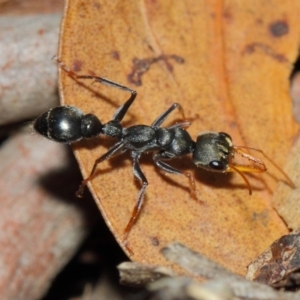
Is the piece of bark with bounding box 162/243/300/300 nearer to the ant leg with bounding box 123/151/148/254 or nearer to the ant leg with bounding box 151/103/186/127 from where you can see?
the ant leg with bounding box 123/151/148/254

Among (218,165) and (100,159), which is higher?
(100,159)

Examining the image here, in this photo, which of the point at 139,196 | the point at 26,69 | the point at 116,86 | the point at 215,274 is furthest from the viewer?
the point at 26,69

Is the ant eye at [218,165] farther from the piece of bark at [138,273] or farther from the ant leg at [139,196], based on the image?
the piece of bark at [138,273]

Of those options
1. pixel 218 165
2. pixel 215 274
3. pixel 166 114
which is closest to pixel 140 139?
pixel 166 114

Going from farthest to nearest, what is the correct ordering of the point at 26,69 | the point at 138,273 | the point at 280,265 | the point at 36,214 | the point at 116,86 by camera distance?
the point at 26,69
the point at 36,214
the point at 116,86
the point at 280,265
the point at 138,273

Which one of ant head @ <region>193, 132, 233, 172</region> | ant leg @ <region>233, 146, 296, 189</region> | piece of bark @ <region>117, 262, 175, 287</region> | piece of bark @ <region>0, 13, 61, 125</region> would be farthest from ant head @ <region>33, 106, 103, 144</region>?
piece of bark @ <region>117, 262, 175, 287</region>

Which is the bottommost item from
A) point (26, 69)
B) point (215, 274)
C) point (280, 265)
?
point (280, 265)

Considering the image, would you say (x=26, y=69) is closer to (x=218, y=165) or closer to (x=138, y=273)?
(x=218, y=165)

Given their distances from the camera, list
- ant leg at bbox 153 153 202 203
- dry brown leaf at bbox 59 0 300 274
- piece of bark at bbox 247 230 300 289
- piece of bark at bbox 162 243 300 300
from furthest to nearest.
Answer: ant leg at bbox 153 153 202 203 < dry brown leaf at bbox 59 0 300 274 < piece of bark at bbox 247 230 300 289 < piece of bark at bbox 162 243 300 300
